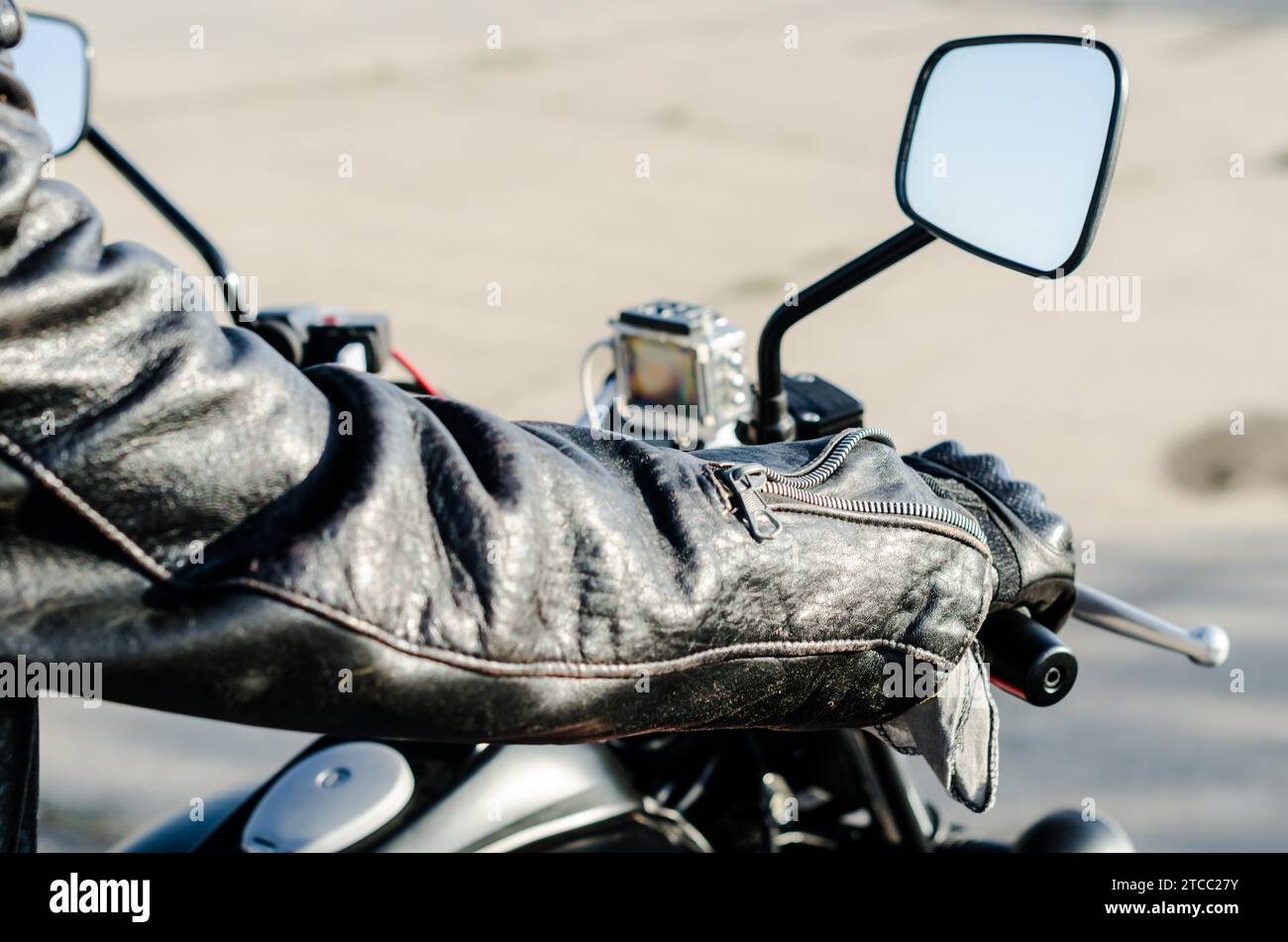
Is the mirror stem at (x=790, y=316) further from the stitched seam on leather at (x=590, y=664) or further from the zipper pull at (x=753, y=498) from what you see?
the stitched seam on leather at (x=590, y=664)

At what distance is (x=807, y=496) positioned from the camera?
4.17 feet

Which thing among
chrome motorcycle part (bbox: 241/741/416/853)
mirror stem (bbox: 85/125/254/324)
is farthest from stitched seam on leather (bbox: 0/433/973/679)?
mirror stem (bbox: 85/125/254/324)

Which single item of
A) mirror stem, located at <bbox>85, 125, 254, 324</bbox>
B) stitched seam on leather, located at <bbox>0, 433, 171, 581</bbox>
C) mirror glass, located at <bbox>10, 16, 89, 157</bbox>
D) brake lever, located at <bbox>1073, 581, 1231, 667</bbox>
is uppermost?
mirror glass, located at <bbox>10, 16, 89, 157</bbox>

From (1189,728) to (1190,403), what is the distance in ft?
7.25

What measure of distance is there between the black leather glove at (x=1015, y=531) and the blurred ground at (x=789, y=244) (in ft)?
6.66

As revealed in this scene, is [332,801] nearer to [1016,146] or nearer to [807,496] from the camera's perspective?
[807,496]

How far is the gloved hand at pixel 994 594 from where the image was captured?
4.52ft

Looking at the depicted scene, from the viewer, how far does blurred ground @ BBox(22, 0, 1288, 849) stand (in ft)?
12.3

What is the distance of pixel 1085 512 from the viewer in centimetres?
479

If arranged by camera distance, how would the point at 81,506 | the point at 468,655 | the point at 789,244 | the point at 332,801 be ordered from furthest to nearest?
the point at 789,244 → the point at 332,801 → the point at 468,655 → the point at 81,506

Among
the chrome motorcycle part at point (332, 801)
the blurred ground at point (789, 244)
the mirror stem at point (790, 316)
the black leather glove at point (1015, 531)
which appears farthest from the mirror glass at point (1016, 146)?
the blurred ground at point (789, 244)

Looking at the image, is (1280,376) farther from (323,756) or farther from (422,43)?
(422,43)

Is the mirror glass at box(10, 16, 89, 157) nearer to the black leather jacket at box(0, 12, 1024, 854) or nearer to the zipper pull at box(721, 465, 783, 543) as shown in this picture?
the black leather jacket at box(0, 12, 1024, 854)

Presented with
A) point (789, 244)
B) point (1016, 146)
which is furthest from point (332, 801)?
point (789, 244)
